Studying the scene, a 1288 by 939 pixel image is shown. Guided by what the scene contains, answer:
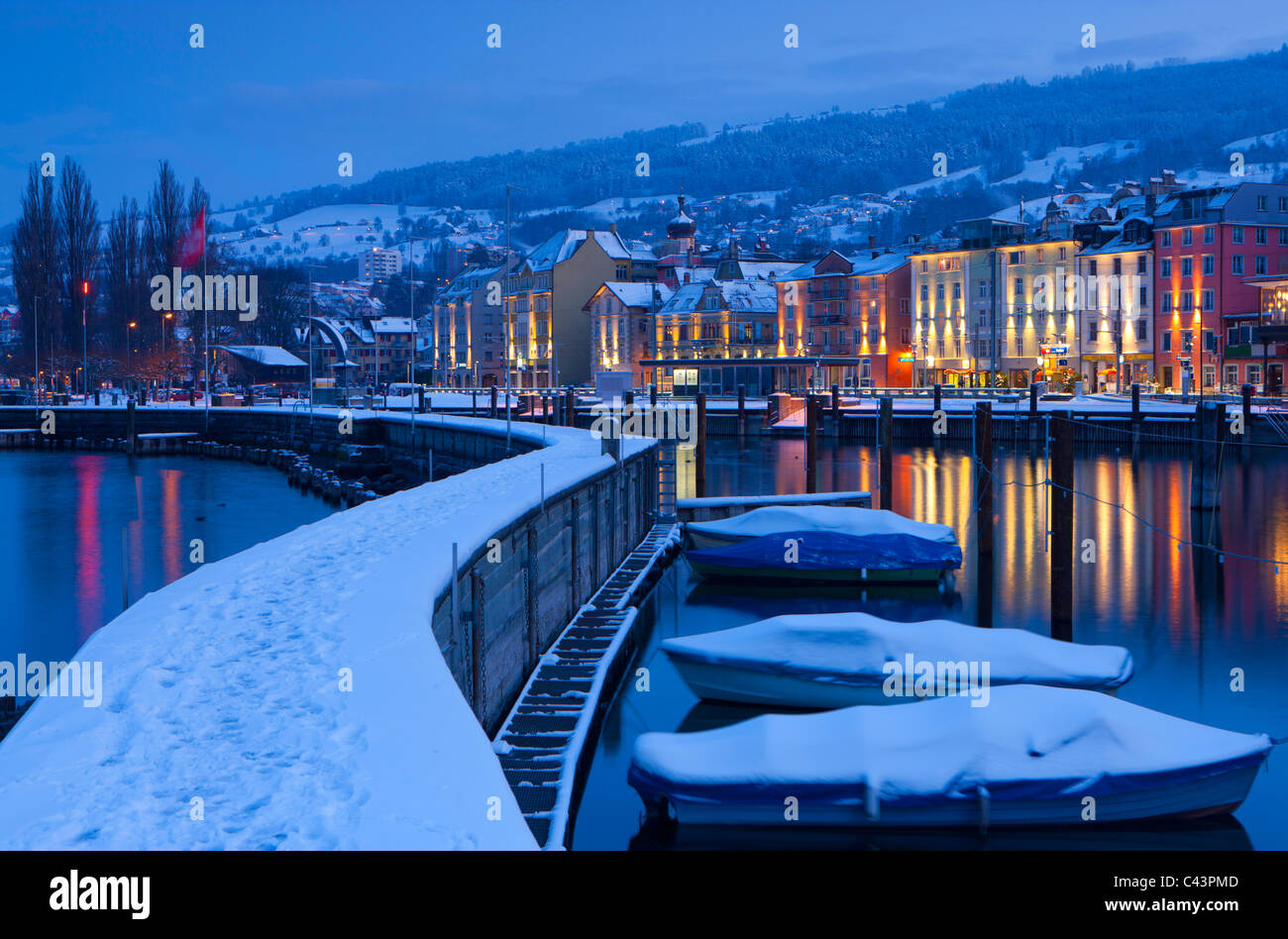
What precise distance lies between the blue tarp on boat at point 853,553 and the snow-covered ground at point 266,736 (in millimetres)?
17609

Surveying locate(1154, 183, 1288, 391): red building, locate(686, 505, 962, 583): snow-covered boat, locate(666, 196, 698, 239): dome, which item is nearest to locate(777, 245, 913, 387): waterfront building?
locate(1154, 183, 1288, 391): red building

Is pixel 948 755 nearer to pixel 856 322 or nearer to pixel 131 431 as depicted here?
pixel 131 431

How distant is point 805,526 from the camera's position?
31984mm

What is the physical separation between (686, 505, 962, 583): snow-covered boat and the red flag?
9192cm

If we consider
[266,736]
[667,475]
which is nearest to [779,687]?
[266,736]

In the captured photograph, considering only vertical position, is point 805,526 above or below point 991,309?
below

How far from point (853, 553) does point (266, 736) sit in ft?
77.3

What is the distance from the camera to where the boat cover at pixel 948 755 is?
1367 centimetres

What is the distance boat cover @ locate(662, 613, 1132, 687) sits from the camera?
18.5 metres

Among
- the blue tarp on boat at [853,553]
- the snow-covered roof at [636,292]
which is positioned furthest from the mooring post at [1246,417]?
the snow-covered roof at [636,292]

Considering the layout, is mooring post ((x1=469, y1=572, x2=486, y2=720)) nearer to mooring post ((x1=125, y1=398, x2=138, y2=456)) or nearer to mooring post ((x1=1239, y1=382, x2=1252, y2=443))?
mooring post ((x1=1239, y1=382, x2=1252, y2=443))
